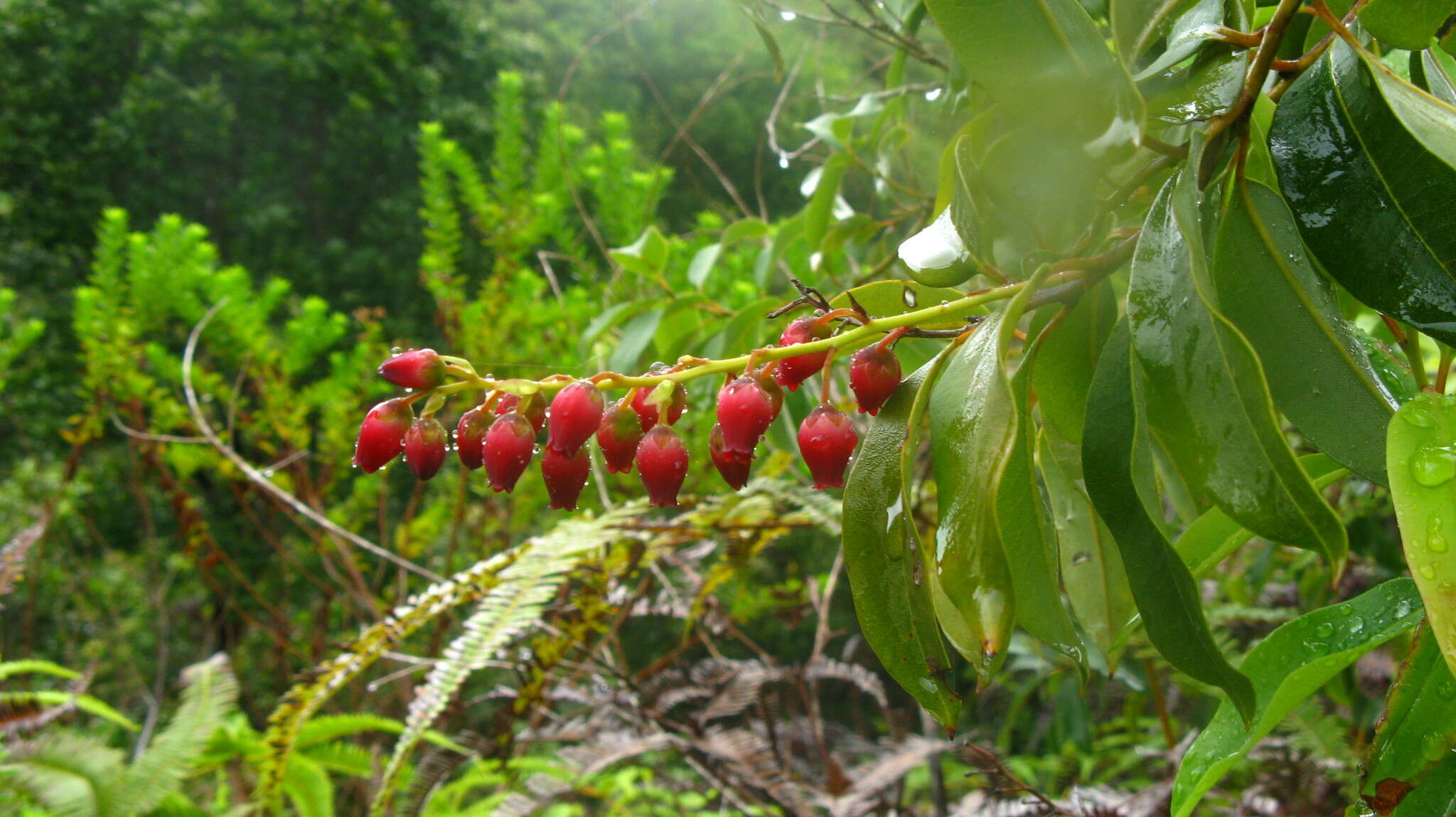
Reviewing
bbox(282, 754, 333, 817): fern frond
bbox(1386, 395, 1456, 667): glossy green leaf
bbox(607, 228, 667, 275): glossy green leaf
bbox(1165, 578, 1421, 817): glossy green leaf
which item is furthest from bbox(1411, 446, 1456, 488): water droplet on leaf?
bbox(282, 754, 333, 817): fern frond

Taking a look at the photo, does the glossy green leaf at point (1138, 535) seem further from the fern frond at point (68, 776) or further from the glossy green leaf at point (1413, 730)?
the fern frond at point (68, 776)

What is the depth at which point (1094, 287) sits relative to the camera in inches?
20.6

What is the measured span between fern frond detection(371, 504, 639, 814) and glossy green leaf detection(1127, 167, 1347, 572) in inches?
35.0

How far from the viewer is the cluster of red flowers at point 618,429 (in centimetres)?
47

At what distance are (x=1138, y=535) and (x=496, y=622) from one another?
35.0 inches

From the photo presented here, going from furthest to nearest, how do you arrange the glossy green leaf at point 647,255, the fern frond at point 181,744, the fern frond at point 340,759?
the fern frond at point 340,759 → the fern frond at point 181,744 → the glossy green leaf at point 647,255

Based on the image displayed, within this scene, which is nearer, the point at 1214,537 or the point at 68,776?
the point at 1214,537

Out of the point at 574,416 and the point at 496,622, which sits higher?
the point at 574,416

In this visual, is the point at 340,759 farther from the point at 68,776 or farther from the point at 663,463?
the point at 663,463

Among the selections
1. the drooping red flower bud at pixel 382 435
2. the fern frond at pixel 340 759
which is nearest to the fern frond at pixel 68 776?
the fern frond at pixel 340 759

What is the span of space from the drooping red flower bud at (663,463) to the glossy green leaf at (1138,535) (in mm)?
218

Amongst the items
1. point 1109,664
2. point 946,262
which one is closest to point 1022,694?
point 1109,664

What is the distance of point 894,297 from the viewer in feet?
2.04

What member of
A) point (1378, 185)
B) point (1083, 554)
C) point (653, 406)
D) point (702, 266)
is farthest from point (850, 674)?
point (1378, 185)
